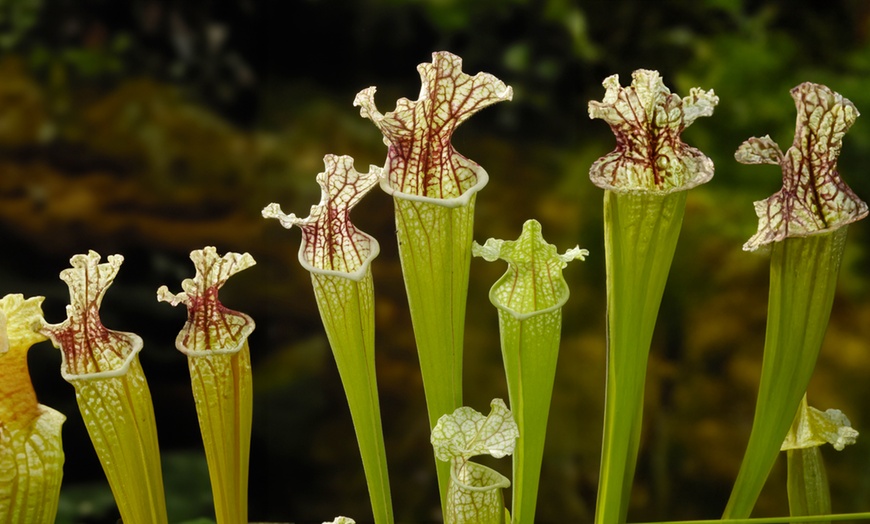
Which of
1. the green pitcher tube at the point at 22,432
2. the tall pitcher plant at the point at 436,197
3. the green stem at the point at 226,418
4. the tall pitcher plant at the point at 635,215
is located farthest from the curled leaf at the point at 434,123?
the green pitcher tube at the point at 22,432

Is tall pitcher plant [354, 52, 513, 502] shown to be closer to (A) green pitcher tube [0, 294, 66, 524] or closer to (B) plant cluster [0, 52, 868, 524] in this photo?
(B) plant cluster [0, 52, 868, 524]

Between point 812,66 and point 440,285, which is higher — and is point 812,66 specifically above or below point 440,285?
above

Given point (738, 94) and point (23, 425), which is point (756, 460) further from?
point (738, 94)

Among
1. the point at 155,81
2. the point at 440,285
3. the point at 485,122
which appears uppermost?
the point at 155,81

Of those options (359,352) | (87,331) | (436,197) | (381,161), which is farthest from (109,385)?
(381,161)

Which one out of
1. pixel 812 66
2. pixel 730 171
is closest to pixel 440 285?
pixel 730 171

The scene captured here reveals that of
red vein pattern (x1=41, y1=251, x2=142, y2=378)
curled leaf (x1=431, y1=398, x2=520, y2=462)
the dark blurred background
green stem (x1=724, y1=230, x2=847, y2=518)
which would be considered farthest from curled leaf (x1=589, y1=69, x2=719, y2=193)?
the dark blurred background

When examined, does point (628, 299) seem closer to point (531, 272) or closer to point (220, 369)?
point (531, 272)

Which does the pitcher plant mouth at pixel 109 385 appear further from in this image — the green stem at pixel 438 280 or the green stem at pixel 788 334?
the green stem at pixel 788 334
